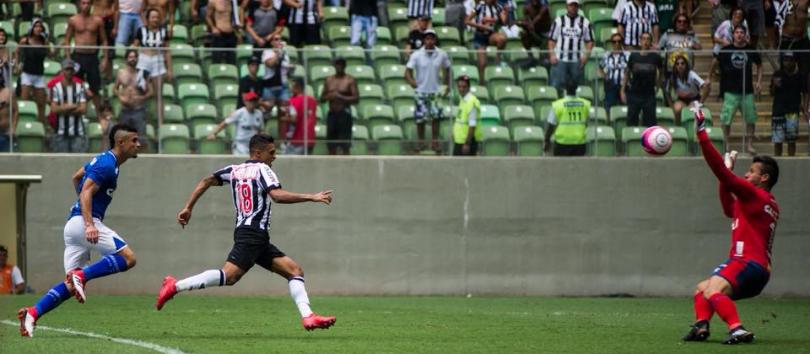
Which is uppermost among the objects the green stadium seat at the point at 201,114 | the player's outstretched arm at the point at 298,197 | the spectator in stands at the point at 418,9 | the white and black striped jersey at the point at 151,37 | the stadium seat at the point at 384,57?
the spectator in stands at the point at 418,9

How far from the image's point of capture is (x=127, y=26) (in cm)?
2080

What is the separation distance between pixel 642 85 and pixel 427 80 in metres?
3.06

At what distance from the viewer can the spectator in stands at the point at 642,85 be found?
18562 mm

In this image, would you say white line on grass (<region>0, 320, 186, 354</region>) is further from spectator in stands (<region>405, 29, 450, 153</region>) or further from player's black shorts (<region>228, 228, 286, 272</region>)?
spectator in stands (<region>405, 29, 450, 153</region>)

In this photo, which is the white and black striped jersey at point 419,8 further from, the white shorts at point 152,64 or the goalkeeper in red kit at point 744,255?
the goalkeeper in red kit at point 744,255

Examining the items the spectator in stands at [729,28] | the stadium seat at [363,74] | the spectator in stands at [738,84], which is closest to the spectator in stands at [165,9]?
the stadium seat at [363,74]

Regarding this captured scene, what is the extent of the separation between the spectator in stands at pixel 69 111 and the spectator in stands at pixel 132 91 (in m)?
0.34

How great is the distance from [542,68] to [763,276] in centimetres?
787

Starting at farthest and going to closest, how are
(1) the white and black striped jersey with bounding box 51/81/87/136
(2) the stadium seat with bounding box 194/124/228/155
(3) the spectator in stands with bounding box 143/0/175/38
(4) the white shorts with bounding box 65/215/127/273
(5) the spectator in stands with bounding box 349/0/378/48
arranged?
(5) the spectator in stands with bounding box 349/0/378/48 < (3) the spectator in stands with bounding box 143/0/175/38 < (2) the stadium seat with bounding box 194/124/228/155 < (1) the white and black striped jersey with bounding box 51/81/87/136 < (4) the white shorts with bounding box 65/215/127/273

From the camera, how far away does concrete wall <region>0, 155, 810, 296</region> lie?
62.1ft

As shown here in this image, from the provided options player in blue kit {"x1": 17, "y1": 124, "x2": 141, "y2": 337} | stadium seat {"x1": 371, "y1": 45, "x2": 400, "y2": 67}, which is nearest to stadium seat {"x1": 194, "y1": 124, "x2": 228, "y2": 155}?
stadium seat {"x1": 371, "y1": 45, "x2": 400, "y2": 67}

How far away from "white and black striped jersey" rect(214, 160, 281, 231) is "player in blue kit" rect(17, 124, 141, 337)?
43.6 inches

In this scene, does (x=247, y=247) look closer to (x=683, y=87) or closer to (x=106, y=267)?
(x=106, y=267)

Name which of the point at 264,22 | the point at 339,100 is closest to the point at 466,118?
the point at 339,100
